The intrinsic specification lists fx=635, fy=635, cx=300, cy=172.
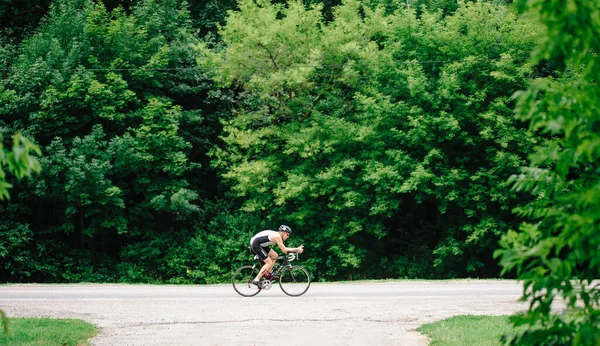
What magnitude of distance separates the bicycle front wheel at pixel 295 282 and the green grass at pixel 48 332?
518cm

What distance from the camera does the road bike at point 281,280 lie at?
48.7 ft

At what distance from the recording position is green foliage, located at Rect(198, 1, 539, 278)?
24219 millimetres

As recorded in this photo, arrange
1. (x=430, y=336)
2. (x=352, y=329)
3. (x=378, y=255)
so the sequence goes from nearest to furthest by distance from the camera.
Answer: (x=430, y=336), (x=352, y=329), (x=378, y=255)

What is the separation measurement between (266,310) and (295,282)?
2524mm

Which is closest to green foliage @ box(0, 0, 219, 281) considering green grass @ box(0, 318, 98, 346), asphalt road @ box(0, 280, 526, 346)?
asphalt road @ box(0, 280, 526, 346)

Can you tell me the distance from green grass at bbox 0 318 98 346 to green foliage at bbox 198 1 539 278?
550 inches

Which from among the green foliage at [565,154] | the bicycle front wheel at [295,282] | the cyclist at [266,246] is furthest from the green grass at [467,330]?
the cyclist at [266,246]

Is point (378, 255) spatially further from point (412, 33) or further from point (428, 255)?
point (412, 33)

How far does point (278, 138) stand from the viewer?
25.5 m

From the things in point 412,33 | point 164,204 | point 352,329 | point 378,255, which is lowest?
point 378,255

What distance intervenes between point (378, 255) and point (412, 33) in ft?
30.2

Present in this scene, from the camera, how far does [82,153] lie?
23.2 m

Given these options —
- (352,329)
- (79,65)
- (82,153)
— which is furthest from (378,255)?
(352,329)

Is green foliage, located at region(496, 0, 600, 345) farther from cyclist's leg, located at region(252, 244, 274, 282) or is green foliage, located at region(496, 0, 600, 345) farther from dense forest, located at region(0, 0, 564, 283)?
dense forest, located at region(0, 0, 564, 283)
